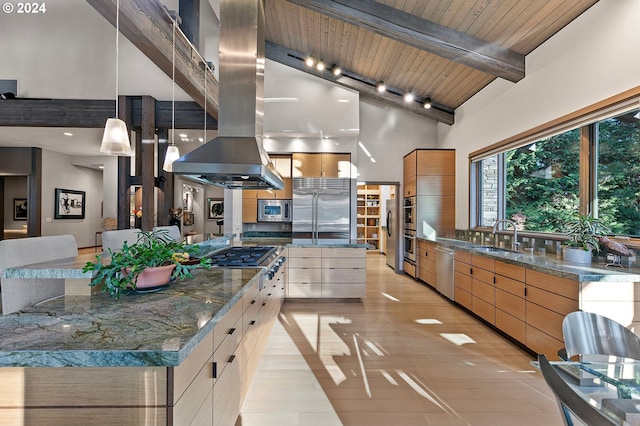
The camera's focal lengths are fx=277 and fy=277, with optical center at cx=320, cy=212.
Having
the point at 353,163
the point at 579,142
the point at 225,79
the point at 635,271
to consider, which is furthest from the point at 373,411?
the point at 353,163

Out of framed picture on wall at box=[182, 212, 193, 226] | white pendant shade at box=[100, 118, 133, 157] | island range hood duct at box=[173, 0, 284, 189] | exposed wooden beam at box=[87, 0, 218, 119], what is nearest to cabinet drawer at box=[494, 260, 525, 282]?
island range hood duct at box=[173, 0, 284, 189]

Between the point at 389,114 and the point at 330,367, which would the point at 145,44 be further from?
the point at 389,114

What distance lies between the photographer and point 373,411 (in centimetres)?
190

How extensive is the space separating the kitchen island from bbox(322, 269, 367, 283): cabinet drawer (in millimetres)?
2960

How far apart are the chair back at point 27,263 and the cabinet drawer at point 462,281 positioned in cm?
411

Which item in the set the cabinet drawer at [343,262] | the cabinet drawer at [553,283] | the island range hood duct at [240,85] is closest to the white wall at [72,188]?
the island range hood duct at [240,85]

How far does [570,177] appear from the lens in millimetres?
3039

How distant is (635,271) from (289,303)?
3.64m

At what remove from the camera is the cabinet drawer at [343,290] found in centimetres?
413

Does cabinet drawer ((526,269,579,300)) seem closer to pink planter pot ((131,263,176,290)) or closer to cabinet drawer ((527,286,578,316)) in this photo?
cabinet drawer ((527,286,578,316))

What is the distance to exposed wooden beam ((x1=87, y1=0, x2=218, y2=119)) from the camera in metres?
2.27

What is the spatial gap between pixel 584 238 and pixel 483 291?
1180 mm

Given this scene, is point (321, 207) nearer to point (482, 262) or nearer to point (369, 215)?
point (482, 262)

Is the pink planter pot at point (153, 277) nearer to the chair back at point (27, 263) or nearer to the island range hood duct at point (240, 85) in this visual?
the chair back at point (27, 263)
